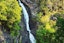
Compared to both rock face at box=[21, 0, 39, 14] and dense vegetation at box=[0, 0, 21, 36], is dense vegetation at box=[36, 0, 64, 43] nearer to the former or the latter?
rock face at box=[21, 0, 39, 14]

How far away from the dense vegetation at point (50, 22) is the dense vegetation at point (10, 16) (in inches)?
73.0

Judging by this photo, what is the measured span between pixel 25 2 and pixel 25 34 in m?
3.33

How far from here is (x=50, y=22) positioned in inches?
1032

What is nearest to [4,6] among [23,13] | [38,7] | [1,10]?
[1,10]

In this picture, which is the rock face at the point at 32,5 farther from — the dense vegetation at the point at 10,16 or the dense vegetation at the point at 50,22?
the dense vegetation at the point at 10,16

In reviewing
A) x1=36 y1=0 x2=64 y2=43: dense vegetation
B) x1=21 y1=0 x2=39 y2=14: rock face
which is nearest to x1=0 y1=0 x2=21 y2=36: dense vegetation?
x1=36 y1=0 x2=64 y2=43: dense vegetation

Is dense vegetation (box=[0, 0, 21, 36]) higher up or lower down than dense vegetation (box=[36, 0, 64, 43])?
higher up

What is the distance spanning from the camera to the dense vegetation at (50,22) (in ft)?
71.6

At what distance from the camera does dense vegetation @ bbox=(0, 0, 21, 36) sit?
23.1 metres

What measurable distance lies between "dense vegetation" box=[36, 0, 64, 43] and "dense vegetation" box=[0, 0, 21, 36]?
1854 mm

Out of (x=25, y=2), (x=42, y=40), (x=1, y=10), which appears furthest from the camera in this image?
(x=25, y=2)

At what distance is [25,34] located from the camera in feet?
78.5

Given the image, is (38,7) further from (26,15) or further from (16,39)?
(16,39)

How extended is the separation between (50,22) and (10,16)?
393 centimetres
